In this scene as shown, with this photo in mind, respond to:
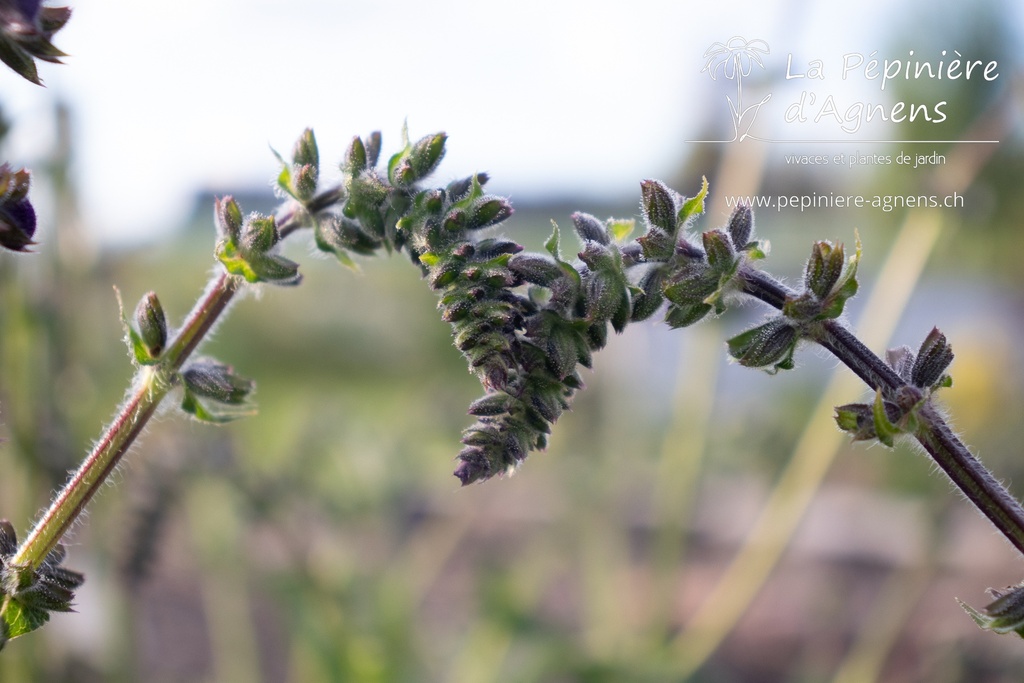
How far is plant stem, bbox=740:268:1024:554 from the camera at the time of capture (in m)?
0.63

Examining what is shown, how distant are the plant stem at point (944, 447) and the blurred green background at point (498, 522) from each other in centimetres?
9

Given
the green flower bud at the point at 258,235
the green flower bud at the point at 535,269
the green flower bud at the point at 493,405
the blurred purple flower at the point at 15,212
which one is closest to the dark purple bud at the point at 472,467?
the green flower bud at the point at 493,405

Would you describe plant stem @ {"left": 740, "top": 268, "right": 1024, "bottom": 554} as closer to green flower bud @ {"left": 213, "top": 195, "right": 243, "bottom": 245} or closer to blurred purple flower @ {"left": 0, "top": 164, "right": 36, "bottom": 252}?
green flower bud @ {"left": 213, "top": 195, "right": 243, "bottom": 245}

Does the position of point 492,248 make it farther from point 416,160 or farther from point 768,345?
point 768,345

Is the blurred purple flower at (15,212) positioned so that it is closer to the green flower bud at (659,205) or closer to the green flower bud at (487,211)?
the green flower bud at (487,211)

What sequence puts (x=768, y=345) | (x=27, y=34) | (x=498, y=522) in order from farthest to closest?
(x=498, y=522), (x=768, y=345), (x=27, y=34)

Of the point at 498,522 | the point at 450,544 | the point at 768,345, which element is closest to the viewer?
the point at 768,345

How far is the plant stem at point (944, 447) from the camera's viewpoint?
0.63 meters

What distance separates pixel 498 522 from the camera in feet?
12.9

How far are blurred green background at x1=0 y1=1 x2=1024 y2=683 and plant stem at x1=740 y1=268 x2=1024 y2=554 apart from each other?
3.4 inches

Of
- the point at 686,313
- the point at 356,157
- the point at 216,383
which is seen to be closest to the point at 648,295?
the point at 686,313

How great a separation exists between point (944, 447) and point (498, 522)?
337cm

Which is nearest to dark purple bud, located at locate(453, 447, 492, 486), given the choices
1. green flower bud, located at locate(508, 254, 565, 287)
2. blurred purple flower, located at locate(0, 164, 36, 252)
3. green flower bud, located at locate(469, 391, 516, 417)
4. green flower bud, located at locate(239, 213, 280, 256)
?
green flower bud, located at locate(469, 391, 516, 417)

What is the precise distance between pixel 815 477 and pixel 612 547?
3.88 ft
